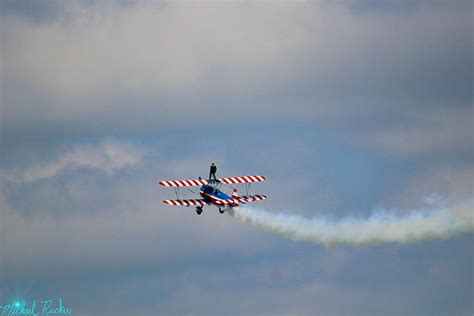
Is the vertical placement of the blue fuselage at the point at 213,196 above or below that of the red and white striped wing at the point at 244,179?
below

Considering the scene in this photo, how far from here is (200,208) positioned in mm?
159750

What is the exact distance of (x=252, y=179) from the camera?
163875 millimetres

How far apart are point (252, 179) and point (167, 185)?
341 inches

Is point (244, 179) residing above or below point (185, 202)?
above

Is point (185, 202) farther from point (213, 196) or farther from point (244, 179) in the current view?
point (244, 179)

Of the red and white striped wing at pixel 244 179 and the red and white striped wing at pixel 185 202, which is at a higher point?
the red and white striped wing at pixel 244 179

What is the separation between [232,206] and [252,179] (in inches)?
179

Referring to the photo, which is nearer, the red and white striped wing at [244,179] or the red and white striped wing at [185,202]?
the red and white striped wing at [185,202]

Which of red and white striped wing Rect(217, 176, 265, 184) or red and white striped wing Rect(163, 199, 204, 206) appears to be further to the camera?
red and white striped wing Rect(217, 176, 265, 184)

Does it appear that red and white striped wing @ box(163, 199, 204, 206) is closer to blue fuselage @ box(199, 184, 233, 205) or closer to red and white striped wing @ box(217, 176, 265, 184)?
blue fuselage @ box(199, 184, 233, 205)

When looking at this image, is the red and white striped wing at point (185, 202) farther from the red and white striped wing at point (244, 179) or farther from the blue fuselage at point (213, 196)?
the red and white striped wing at point (244, 179)

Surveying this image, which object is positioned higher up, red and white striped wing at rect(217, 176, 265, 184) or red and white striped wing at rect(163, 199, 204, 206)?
red and white striped wing at rect(217, 176, 265, 184)

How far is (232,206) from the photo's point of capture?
16062 centimetres

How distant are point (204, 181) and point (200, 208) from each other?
8.58 feet
